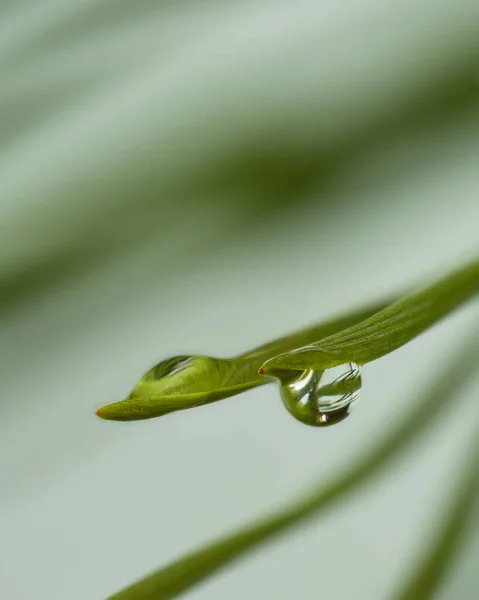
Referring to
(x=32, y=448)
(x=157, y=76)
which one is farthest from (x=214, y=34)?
(x=32, y=448)

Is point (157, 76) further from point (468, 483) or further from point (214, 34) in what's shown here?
point (468, 483)

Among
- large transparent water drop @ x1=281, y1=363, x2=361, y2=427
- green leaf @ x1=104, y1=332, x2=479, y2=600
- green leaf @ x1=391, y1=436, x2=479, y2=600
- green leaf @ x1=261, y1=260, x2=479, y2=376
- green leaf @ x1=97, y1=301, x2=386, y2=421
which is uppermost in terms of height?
green leaf @ x1=97, y1=301, x2=386, y2=421
